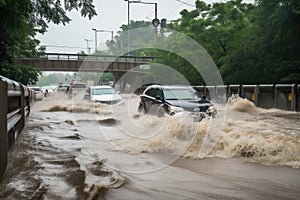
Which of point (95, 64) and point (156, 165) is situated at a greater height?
point (95, 64)

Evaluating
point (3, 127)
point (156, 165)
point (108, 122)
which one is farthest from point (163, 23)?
point (3, 127)

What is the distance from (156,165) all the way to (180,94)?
5874 mm

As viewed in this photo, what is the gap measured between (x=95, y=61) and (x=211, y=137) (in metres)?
41.6

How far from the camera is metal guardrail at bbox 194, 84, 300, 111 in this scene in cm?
1412

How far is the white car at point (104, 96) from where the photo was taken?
17750mm

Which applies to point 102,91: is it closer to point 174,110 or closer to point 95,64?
point 174,110

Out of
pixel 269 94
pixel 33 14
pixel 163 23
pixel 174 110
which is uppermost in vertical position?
pixel 163 23

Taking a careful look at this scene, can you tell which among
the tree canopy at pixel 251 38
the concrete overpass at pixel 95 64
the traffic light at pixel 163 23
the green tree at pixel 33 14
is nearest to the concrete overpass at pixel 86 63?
the concrete overpass at pixel 95 64

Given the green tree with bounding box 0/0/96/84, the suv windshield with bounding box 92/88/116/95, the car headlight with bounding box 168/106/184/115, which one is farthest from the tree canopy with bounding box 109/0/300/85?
the green tree with bounding box 0/0/96/84

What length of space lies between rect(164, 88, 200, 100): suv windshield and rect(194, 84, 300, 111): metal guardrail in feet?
18.3

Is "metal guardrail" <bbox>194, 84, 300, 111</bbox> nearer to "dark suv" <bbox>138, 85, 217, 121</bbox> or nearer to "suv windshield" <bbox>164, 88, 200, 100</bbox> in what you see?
"dark suv" <bbox>138, 85, 217, 121</bbox>

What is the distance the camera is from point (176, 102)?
10172 mm

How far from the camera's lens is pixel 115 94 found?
1872cm

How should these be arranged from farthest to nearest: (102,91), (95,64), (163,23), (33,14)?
1. (95,64)
2. (163,23)
3. (102,91)
4. (33,14)
